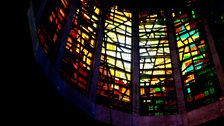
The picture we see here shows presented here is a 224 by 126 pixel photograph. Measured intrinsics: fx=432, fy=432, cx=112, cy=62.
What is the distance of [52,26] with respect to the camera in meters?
14.1

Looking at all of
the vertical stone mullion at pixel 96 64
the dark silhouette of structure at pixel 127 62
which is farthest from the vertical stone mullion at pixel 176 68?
the vertical stone mullion at pixel 96 64

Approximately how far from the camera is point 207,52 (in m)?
15.5

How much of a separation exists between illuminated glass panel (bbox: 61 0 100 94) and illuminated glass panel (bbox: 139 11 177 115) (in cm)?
207

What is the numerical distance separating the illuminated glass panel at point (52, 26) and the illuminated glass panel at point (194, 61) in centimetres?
464

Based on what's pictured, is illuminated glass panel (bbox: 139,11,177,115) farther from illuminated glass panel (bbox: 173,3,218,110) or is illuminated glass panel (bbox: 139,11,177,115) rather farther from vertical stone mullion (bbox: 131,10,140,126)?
illuminated glass panel (bbox: 173,3,218,110)

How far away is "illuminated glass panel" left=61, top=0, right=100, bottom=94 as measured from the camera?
1402 cm

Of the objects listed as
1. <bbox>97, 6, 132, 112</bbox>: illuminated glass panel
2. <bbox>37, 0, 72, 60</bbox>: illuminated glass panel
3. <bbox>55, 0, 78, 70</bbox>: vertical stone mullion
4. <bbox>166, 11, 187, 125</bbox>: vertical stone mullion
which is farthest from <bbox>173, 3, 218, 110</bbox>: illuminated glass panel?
<bbox>37, 0, 72, 60</bbox>: illuminated glass panel

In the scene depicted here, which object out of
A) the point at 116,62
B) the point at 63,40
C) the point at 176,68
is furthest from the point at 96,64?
the point at 176,68

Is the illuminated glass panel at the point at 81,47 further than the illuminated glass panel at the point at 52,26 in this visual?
Yes

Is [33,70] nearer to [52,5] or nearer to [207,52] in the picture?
[52,5]

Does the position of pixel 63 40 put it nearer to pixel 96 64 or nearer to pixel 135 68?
pixel 96 64

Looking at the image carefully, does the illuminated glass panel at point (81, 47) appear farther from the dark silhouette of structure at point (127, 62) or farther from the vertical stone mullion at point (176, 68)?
the vertical stone mullion at point (176, 68)

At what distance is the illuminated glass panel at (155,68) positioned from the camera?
1476 cm

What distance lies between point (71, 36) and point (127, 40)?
122 inches
